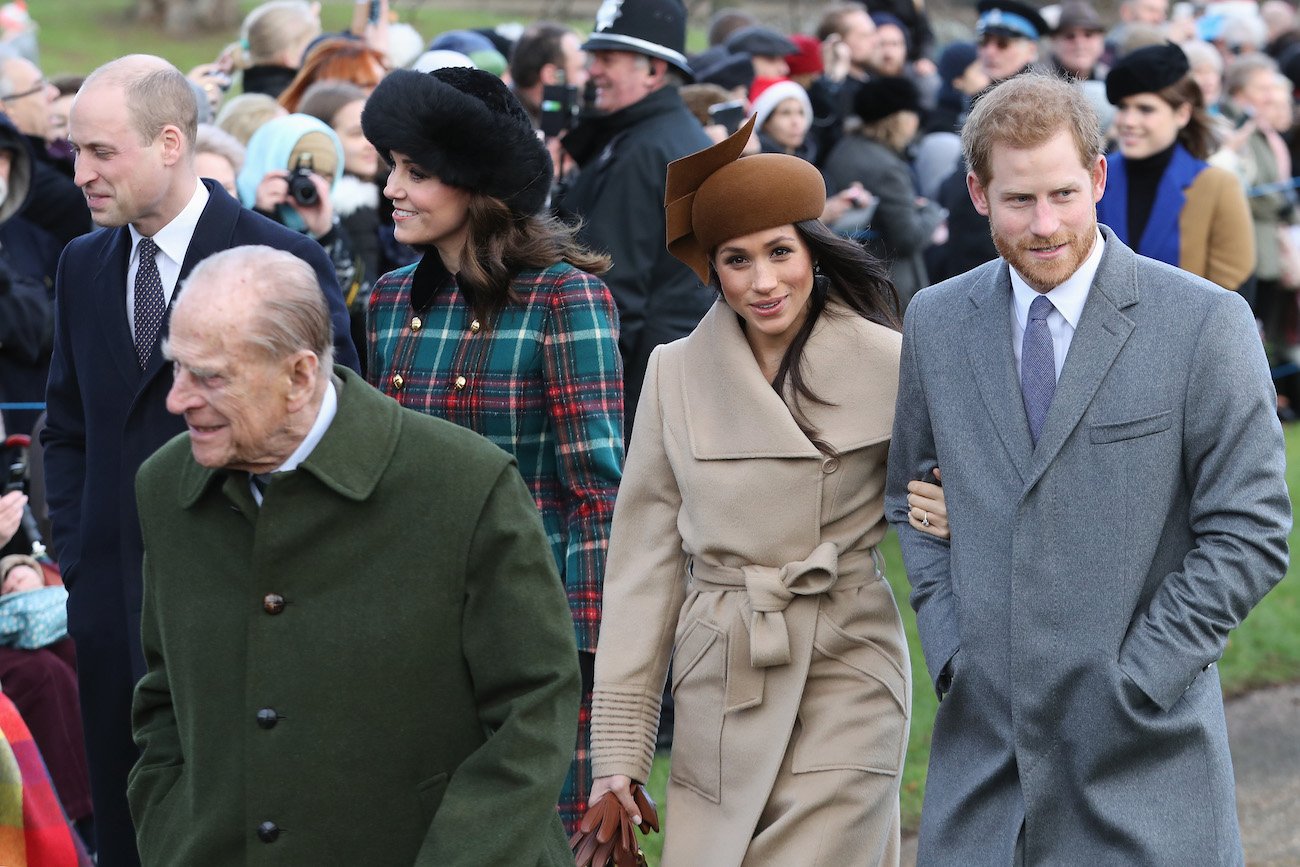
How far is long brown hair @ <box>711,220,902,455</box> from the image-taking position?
436cm

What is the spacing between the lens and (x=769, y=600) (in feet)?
13.8

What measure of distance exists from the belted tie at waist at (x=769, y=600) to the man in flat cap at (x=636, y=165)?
100 inches

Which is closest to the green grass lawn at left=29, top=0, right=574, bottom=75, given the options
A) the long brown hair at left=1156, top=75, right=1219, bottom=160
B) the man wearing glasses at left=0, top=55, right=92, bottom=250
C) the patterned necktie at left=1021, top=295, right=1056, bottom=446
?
the man wearing glasses at left=0, top=55, right=92, bottom=250

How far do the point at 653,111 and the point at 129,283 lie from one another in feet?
8.85

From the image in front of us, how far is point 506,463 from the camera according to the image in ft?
10.8

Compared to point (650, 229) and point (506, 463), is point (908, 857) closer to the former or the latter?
point (650, 229)

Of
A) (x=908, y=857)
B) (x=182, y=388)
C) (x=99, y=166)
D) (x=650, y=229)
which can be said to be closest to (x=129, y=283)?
(x=99, y=166)

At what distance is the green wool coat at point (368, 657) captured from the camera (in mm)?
3172

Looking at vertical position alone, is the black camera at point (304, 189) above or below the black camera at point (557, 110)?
below

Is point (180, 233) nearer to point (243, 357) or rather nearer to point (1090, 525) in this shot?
point (243, 357)

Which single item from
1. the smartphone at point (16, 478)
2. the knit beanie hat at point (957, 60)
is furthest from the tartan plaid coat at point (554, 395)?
the knit beanie hat at point (957, 60)

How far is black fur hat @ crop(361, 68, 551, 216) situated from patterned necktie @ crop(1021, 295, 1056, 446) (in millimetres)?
1466

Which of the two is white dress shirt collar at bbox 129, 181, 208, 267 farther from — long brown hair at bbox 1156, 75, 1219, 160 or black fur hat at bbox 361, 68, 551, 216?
long brown hair at bbox 1156, 75, 1219, 160

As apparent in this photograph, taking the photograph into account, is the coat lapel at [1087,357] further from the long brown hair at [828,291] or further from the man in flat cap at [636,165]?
the man in flat cap at [636,165]
